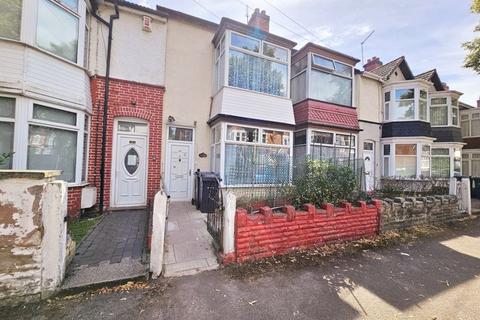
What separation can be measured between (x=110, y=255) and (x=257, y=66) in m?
7.33

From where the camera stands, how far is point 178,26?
8.21 meters

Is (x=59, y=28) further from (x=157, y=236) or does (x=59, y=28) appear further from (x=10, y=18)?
(x=157, y=236)

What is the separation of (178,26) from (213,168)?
5321 millimetres

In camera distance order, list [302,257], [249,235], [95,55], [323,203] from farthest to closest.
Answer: [95,55], [323,203], [302,257], [249,235]

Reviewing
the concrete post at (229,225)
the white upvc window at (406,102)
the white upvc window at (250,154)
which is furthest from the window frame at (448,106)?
the concrete post at (229,225)

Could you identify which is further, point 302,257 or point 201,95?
point 201,95

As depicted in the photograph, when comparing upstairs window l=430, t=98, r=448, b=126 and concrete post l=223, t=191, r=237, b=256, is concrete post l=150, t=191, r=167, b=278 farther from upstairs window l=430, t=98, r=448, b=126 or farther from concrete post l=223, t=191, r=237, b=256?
upstairs window l=430, t=98, r=448, b=126

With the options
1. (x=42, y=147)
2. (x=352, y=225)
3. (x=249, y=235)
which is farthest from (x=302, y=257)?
(x=42, y=147)

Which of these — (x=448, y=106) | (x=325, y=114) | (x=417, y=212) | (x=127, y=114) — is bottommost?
(x=417, y=212)

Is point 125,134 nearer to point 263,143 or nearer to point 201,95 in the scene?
point 201,95

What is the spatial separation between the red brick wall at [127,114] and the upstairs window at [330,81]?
21.0 feet

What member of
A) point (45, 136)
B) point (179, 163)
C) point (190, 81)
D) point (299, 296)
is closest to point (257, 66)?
point (190, 81)

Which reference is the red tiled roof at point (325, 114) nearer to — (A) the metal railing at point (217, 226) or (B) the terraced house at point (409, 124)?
(B) the terraced house at point (409, 124)

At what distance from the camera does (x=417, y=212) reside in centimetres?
655
